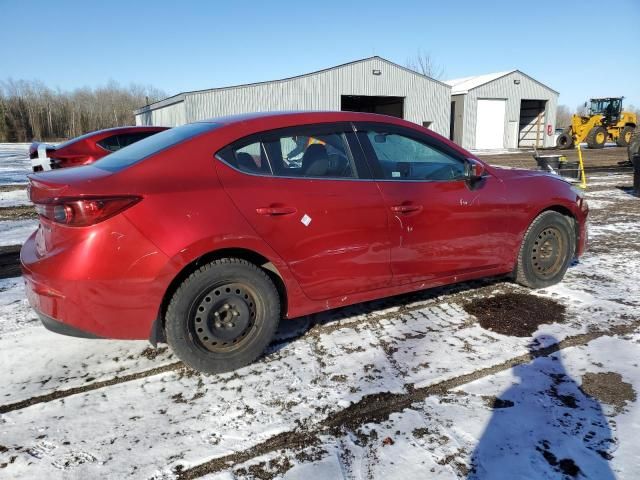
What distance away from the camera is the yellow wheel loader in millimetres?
28177

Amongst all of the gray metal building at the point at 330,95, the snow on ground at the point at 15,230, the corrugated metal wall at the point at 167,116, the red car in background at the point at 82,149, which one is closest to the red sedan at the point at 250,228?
the snow on ground at the point at 15,230

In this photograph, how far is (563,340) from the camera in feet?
10.7

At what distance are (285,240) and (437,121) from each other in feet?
105

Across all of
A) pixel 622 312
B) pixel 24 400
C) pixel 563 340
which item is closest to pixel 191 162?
pixel 24 400

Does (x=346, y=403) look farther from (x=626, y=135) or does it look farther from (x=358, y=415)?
(x=626, y=135)

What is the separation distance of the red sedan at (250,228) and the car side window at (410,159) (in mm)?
12

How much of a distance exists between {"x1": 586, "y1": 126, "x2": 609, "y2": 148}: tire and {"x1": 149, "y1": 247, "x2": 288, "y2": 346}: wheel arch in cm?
3190

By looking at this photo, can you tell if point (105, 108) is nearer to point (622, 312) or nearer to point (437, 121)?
point (437, 121)

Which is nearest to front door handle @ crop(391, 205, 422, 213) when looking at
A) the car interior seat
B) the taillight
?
the car interior seat

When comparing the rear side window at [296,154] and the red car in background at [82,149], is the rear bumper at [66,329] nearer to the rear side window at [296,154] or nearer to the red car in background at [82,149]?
the rear side window at [296,154]

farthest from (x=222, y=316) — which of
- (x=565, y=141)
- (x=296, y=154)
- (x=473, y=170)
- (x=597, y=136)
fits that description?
(x=565, y=141)

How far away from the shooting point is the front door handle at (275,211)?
279cm

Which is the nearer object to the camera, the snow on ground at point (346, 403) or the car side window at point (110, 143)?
Result: the snow on ground at point (346, 403)

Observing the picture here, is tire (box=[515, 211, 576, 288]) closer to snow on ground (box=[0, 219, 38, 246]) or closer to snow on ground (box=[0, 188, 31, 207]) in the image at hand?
snow on ground (box=[0, 219, 38, 246])
